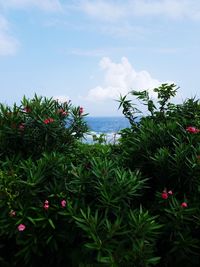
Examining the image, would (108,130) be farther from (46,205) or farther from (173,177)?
(46,205)

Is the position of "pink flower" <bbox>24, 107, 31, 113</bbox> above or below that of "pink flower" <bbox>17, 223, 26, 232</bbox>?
above

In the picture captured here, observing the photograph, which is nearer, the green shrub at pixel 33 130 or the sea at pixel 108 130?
the green shrub at pixel 33 130

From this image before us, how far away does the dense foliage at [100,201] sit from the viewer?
3912 mm

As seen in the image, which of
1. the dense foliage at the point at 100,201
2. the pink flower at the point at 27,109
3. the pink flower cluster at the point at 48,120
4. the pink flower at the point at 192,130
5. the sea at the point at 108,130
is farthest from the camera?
the sea at the point at 108,130

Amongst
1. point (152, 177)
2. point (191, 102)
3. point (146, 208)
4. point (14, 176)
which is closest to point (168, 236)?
point (146, 208)

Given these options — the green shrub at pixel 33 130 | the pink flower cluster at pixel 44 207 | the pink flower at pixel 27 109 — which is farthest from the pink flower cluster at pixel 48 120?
the pink flower cluster at pixel 44 207

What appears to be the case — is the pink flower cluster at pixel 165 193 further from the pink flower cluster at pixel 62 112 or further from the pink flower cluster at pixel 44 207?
the pink flower cluster at pixel 62 112

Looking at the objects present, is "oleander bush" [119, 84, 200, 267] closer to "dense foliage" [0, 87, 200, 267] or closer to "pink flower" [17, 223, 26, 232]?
"dense foliage" [0, 87, 200, 267]

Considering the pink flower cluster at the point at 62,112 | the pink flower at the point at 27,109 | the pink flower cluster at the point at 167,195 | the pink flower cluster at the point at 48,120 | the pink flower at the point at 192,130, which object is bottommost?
the pink flower cluster at the point at 167,195

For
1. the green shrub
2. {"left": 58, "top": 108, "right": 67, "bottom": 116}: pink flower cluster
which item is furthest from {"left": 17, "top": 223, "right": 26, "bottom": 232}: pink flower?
{"left": 58, "top": 108, "right": 67, "bottom": 116}: pink flower cluster

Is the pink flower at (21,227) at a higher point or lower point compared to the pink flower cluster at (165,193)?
lower

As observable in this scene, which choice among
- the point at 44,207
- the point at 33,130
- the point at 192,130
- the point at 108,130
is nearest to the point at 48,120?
the point at 33,130

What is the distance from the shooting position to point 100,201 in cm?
404

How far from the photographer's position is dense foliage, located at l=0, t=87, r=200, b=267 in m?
3.91
